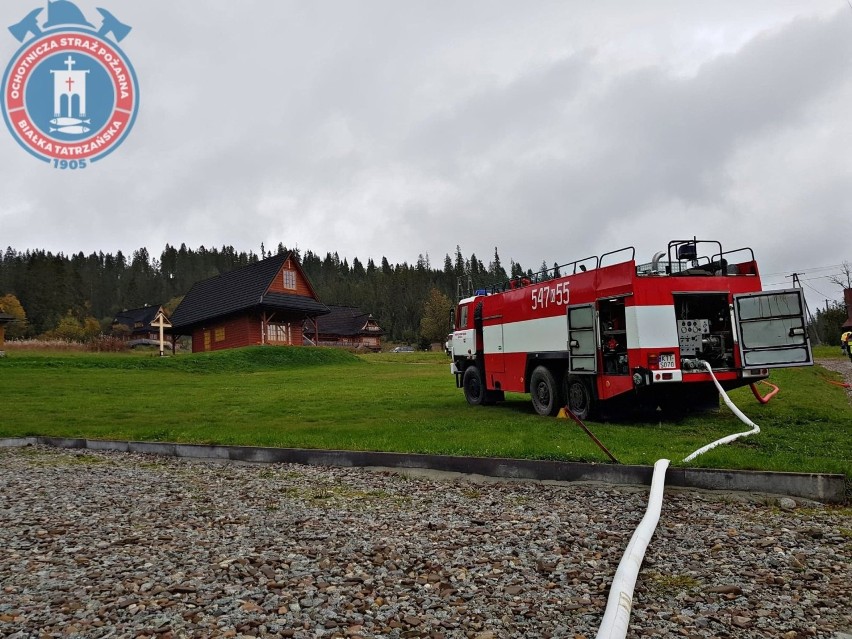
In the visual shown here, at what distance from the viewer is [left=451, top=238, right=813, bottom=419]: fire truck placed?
1189 centimetres

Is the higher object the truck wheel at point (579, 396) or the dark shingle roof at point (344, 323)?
the dark shingle roof at point (344, 323)

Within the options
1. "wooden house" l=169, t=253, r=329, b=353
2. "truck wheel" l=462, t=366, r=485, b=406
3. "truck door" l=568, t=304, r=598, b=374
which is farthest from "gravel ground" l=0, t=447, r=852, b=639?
"wooden house" l=169, t=253, r=329, b=353

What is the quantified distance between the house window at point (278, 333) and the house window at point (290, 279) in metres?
3.14

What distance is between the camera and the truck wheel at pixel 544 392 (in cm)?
1443

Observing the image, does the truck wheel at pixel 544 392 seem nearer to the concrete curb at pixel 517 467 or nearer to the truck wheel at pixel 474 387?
the truck wheel at pixel 474 387

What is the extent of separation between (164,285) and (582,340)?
143365mm

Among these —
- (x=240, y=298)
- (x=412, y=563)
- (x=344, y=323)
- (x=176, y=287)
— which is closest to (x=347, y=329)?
(x=344, y=323)

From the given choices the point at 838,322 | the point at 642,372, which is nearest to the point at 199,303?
the point at 642,372

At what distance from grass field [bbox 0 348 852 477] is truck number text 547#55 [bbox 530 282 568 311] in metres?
2.77

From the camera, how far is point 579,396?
45.5ft

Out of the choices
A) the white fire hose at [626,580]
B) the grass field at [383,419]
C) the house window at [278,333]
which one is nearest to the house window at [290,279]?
the house window at [278,333]

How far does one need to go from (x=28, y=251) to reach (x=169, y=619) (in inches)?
7064

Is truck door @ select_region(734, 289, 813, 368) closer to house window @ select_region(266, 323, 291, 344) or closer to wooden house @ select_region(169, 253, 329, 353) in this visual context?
wooden house @ select_region(169, 253, 329, 353)

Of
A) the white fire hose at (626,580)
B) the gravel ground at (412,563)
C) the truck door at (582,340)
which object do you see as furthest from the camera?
the truck door at (582,340)
